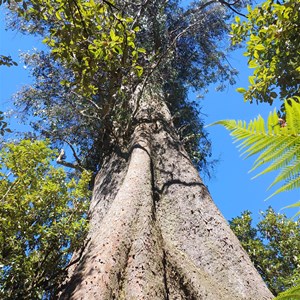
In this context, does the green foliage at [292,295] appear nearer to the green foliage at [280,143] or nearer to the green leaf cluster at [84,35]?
the green foliage at [280,143]

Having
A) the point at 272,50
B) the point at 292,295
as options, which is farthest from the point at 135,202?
the point at 292,295

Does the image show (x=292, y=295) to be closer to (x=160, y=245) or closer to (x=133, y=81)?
(x=160, y=245)

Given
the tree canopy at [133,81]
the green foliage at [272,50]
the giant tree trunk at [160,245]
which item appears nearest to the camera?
the giant tree trunk at [160,245]

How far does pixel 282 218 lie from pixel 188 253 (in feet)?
18.0

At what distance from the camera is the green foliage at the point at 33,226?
3.09 m

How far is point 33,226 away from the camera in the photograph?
3.51 meters

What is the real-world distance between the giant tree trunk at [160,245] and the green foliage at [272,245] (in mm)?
3470

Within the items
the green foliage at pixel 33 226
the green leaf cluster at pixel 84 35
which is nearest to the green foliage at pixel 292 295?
the green foliage at pixel 33 226

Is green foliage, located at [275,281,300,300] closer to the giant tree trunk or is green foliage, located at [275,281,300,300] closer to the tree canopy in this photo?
the giant tree trunk

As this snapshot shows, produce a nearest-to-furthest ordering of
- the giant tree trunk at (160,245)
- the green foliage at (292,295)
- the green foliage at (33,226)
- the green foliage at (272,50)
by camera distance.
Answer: the green foliage at (292,295)
the giant tree trunk at (160,245)
the green foliage at (33,226)
the green foliage at (272,50)

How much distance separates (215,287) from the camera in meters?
3.06

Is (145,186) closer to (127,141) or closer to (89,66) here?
(89,66)

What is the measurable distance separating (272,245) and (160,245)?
5244 mm

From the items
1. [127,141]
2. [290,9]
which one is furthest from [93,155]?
[290,9]
